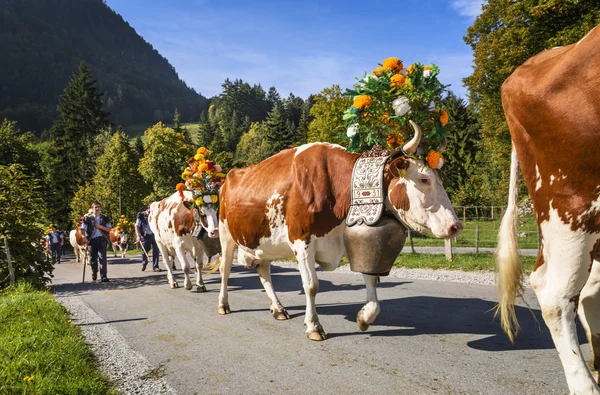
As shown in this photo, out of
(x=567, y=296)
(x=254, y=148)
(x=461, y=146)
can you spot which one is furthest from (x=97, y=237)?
(x=254, y=148)

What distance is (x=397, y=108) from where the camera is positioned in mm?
4320

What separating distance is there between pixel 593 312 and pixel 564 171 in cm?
120

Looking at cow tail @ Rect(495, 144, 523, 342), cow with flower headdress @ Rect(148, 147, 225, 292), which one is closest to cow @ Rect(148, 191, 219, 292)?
cow with flower headdress @ Rect(148, 147, 225, 292)

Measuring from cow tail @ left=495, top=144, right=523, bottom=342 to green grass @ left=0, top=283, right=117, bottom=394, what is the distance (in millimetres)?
2962

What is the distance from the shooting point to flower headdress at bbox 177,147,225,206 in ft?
26.7

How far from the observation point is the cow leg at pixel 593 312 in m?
3.00

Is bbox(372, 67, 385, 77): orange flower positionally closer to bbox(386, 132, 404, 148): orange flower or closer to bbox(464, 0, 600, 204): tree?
bbox(386, 132, 404, 148): orange flower

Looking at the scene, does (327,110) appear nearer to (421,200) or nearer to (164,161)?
(164,161)

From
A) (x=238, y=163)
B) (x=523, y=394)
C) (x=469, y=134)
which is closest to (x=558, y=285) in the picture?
(x=523, y=394)

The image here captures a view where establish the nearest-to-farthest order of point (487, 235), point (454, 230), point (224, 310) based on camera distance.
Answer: point (454, 230)
point (224, 310)
point (487, 235)

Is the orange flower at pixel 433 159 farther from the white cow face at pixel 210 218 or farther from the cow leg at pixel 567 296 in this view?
the white cow face at pixel 210 218

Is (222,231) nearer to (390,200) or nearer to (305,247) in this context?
(305,247)

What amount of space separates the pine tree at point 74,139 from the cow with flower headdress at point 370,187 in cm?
4737

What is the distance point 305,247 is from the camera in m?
4.79
